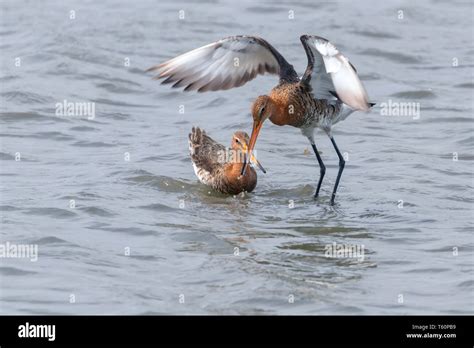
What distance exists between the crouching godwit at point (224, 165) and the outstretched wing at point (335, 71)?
4.50ft

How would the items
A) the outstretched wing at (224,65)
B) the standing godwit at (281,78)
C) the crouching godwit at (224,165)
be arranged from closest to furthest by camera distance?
the standing godwit at (281,78) → the outstretched wing at (224,65) → the crouching godwit at (224,165)

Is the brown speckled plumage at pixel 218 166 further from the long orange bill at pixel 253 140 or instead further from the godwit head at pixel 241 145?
the long orange bill at pixel 253 140

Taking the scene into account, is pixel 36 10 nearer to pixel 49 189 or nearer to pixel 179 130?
pixel 179 130

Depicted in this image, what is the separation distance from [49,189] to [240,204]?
207 cm

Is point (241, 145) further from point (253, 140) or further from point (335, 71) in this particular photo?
point (335, 71)

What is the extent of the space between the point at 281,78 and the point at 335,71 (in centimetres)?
110

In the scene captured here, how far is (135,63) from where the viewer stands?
57.8ft

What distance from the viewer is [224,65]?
1173cm

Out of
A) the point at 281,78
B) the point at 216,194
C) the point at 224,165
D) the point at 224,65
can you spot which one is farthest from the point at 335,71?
the point at 216,194

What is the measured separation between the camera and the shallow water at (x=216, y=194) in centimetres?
868

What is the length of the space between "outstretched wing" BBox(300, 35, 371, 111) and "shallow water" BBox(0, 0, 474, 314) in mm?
1321

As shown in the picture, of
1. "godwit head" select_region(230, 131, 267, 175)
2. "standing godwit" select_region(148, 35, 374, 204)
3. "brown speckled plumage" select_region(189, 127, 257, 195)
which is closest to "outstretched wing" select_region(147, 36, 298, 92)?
"standing godwit" select_region(148, 35, 374, 204)

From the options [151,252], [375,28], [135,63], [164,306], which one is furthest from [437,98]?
[164,306]

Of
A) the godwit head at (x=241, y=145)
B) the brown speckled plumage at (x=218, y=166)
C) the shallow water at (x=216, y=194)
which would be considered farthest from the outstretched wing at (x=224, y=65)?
the shallow water at (x=216, y=194)
